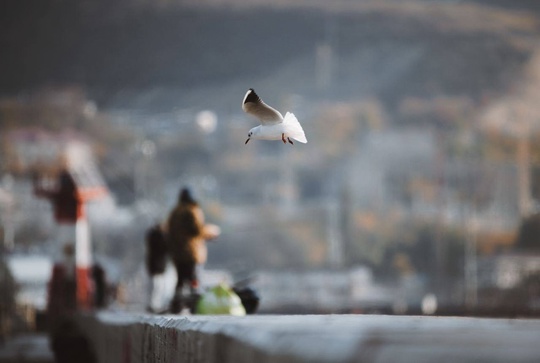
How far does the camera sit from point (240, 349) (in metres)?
6.54

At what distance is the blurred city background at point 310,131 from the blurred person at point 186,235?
206 feet

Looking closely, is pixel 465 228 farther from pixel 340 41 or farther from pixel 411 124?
pixel 340 41

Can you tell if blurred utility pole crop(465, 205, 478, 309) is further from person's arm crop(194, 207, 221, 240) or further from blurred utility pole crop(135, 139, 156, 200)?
person's arm crop(194, 207, 221, 240)

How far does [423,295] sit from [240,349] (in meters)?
84.7

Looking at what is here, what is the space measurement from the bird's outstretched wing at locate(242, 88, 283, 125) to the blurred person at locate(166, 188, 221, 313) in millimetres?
8852

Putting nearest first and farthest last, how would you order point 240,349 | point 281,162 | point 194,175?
point 240,349
point 194,175
point 281,162

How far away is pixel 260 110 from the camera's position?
423 inches

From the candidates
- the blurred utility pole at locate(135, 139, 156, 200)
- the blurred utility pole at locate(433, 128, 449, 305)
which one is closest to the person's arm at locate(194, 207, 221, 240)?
the blurred utility pole at locate(135, 139, 156, 200)

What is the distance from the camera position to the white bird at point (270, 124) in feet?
33.7

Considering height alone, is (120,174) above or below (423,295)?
above

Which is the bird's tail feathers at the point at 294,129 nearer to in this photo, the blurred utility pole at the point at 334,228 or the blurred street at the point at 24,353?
the blurred street at the point at 24,353

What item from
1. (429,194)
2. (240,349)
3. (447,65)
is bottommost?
(240,349)

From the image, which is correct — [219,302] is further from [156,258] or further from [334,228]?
[334,228]

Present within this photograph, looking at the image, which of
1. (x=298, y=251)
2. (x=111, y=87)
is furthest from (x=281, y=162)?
(x=111, y=87)
